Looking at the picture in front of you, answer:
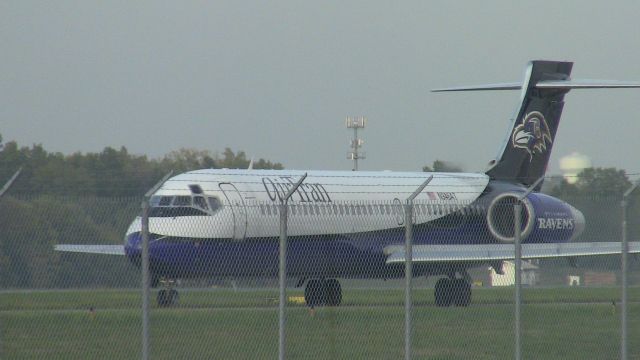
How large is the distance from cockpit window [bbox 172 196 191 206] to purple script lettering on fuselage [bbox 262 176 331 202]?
2606 millimetres

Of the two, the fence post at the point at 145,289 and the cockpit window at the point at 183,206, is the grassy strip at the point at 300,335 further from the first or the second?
the cockpit window at the point at 183,206

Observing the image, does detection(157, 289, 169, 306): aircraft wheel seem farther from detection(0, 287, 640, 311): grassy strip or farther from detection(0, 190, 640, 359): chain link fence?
detection(0, 287, 640, 311): grassy strip

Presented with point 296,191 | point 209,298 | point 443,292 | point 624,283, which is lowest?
point 443,292

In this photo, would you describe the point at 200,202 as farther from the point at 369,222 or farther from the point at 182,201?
the point at 369,222

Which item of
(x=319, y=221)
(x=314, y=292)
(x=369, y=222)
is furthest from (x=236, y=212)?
(x=369, y=222)

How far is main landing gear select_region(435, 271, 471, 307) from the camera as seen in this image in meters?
24.0

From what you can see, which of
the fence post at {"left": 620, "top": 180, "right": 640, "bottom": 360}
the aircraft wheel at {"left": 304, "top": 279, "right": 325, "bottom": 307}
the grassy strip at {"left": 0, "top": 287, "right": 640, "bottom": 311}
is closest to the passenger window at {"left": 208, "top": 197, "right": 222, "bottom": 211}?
the grassy strip at {"left": 0, "top": 287, "right": 640, "bottom": 311}

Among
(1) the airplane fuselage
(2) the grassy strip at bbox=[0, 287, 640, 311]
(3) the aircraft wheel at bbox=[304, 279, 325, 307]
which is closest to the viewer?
(2) the grassy strip at bbox=[0, 287, 640, 311]

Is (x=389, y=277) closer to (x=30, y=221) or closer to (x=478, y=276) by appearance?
(x=478, y=276)

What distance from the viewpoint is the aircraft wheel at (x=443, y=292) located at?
81.3 ft

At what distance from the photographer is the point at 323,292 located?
2225 cm

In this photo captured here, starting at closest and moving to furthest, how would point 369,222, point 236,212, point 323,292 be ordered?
point 236,212, point 323,292, point 369,222

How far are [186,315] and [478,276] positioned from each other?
19.6 meters

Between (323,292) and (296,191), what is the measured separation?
2.98 metres
